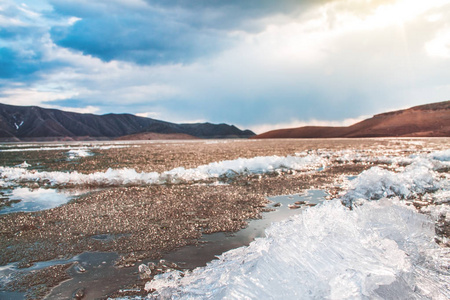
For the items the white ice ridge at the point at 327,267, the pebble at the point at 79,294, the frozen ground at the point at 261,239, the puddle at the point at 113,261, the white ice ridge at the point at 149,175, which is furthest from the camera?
the white ice ridge at the point at 149,175

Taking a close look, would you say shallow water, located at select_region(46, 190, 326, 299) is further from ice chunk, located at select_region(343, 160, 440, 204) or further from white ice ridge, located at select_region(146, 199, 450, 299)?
ice chunk, located at select_region(343, 160, 440, 204)

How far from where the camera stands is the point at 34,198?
22.3 feet

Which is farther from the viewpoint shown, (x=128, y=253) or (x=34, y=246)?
(x=34, y=246)

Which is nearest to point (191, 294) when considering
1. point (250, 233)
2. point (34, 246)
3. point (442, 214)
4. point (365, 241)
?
point (365, 241)

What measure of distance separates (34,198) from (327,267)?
745 centimetres

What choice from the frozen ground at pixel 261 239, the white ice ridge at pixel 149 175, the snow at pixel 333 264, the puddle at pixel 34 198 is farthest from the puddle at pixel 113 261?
the white ice ridge at pixel 149 175

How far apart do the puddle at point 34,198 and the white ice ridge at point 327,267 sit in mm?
4823

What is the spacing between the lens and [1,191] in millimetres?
7793

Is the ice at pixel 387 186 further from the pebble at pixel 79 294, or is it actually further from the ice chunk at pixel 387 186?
the pebble at pixel 79 294

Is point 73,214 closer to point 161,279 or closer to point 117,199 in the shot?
point 117,199

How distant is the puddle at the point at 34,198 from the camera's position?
231 inches

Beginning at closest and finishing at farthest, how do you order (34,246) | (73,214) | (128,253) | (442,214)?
(128,253) → (34,246) → (442,214) → (73,214)

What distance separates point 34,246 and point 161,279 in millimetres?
2354

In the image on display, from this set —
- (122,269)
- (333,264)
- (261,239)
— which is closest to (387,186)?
(261,239)
